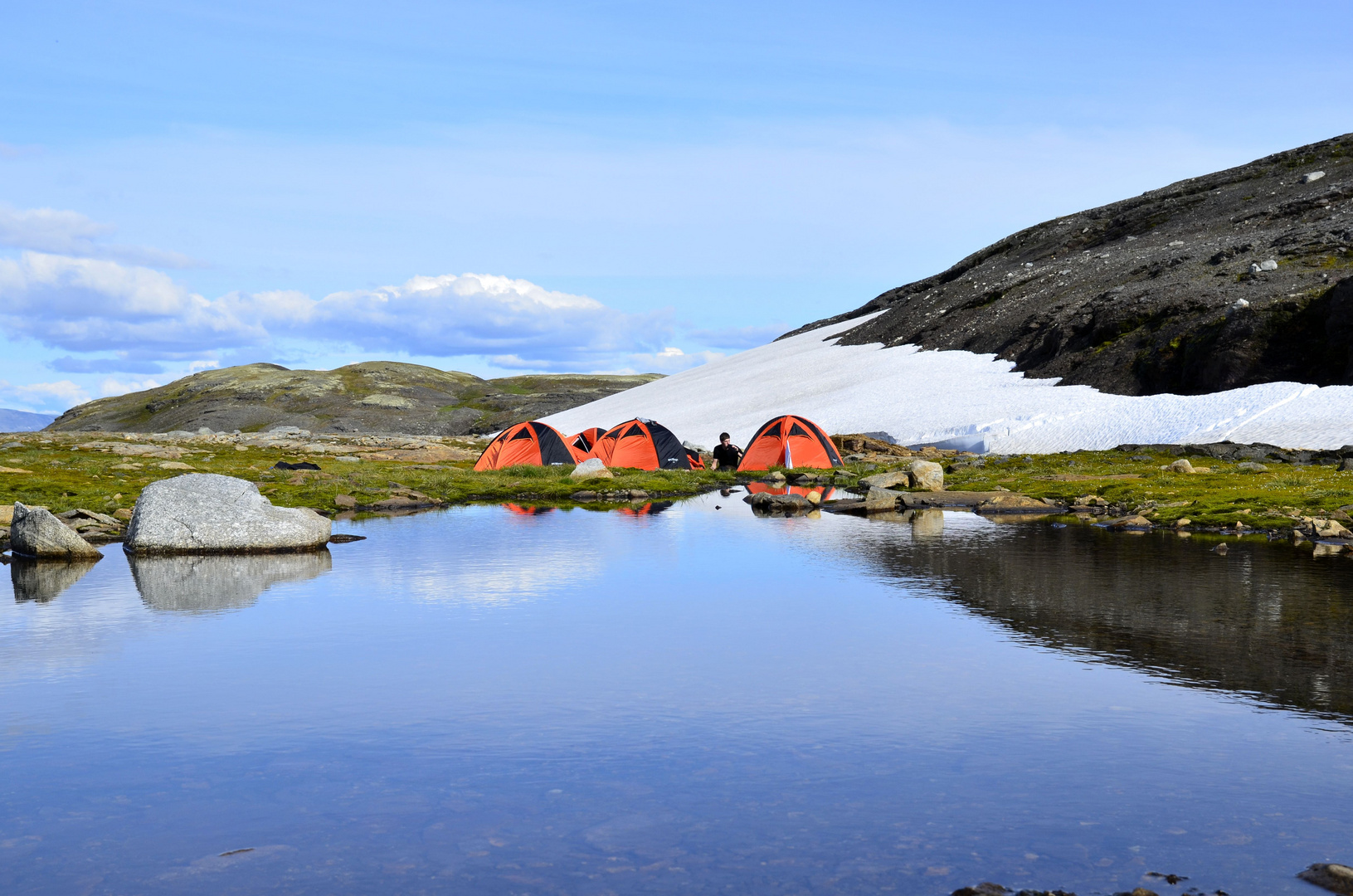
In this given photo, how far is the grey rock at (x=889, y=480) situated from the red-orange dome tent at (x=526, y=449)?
59.8ft

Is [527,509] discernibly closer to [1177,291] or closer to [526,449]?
[526,449]

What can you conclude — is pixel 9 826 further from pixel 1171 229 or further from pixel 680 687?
pixel 1171 229

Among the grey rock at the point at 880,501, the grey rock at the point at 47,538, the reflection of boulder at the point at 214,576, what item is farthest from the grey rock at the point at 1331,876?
the grey rock at the point at 880,501

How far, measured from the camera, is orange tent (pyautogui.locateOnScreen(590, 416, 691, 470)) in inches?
2100

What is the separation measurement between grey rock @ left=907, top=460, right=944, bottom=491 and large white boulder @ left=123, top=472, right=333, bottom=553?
77.8ft

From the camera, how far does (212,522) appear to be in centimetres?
2308

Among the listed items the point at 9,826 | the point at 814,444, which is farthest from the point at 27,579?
the point at 814,444

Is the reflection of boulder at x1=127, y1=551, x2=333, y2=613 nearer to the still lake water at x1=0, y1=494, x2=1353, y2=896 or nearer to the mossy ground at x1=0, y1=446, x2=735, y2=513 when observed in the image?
the still lake water at x1=0, y1=494, x2=1353, y2=896

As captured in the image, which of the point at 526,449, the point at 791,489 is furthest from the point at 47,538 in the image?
the point at 526,449

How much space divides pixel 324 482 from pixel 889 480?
69.8ft

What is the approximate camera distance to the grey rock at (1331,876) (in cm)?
681

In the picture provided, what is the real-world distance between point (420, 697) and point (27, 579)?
12177 mm

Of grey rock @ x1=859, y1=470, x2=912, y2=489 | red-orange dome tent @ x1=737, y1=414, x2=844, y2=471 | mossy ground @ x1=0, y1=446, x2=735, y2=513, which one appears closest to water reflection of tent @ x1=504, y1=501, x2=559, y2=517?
mossy ground @ x1=0, y1=446, x2=735, y2=513

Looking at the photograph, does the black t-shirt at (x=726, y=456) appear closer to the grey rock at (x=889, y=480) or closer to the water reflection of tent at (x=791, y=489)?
the water reflection of tent at (x=791, y=489)
